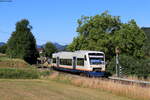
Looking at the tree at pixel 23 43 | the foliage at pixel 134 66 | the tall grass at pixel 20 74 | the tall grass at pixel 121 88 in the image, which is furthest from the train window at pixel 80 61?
the tree at pixel 23 43

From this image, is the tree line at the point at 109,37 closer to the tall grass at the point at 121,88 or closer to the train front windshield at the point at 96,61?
the train front windshield at the point at 96,61

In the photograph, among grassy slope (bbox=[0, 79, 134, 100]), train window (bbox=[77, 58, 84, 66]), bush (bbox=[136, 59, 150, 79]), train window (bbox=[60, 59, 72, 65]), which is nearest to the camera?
grassy slope (bbox=[0, 79, 134, 100])

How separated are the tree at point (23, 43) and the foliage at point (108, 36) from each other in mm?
36939

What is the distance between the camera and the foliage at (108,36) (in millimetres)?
46219

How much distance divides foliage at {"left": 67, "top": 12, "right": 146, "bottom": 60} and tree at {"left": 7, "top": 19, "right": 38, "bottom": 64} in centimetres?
3694

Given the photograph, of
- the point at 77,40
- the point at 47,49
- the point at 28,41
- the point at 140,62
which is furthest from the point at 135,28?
the point at 47,49

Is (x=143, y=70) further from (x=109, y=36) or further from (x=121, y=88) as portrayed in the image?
(x=121, y=88)

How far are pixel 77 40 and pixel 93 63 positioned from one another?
15.3m

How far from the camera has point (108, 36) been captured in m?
46.6

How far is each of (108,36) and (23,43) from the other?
44.3 metres

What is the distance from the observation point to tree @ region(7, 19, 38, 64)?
276 feet

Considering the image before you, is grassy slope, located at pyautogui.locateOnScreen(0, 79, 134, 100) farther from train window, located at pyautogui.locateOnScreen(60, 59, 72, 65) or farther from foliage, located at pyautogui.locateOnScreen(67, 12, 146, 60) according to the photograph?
foliage, located at pyautogui.locateOnScreen(67, 12, 146, 60)

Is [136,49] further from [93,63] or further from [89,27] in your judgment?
[93,63]

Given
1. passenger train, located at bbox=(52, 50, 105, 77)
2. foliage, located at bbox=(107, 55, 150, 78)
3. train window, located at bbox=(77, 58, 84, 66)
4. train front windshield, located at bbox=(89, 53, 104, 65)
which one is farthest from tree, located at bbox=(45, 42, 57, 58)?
train front windshield, located at bbox=(89, 53, 104, 65)
